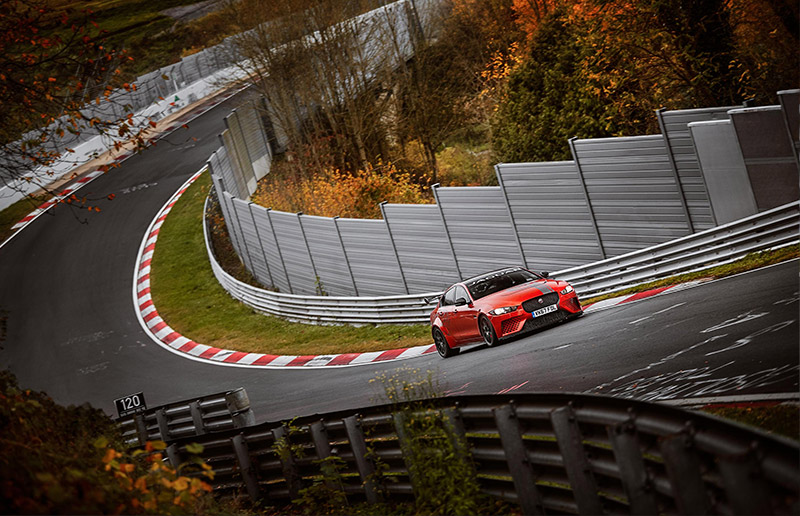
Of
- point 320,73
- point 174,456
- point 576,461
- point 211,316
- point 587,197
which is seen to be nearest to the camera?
point 576,461

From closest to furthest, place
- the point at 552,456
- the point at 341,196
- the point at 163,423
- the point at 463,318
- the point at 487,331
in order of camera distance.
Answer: the point at 552,456 → the point at 163,423 → the point at 487,331 → the point at 463,318 → the point at 341,196

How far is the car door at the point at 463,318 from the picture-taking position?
56.0ft

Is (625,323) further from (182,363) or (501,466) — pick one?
(182,363)

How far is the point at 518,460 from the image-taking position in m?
A: 6.88

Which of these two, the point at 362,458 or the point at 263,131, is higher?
the point at 263,131

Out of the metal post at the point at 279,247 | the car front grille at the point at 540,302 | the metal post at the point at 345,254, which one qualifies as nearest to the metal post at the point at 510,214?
the car front grille at the point at 540,302

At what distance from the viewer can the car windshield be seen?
670 inches

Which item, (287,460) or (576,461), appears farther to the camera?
(287,460)

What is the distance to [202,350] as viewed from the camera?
26.2 metres

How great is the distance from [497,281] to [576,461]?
11.2m

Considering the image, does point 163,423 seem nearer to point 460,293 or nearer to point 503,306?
point 460,293

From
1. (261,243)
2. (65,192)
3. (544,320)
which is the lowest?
(544,320)

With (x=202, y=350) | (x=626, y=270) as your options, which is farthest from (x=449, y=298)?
(x=202, y=350)

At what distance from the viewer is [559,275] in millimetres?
20031
